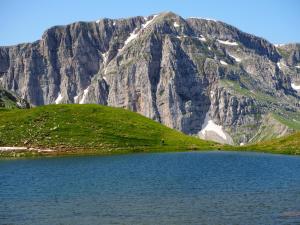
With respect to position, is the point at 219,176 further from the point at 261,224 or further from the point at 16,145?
the point at 16,145

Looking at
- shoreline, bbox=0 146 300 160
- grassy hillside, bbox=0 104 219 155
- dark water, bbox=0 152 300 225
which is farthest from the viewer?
grassy hillside, bbox=0 104 219 155

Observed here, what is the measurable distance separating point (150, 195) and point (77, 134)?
355 feet

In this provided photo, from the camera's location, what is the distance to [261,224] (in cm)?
4969

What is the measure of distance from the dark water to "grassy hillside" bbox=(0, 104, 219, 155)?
181 ft

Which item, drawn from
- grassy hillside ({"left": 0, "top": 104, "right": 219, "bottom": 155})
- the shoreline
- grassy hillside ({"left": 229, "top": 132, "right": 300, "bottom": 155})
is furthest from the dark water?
grassy hillside ({"left": 229, "top": 132, "right": 300, "bottom": 155})

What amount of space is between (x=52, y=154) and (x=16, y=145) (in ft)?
44.3

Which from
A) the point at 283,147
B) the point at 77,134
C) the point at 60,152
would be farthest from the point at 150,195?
the point at 283,147

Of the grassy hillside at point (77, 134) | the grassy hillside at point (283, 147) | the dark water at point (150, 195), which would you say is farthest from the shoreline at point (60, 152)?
the dark water at point (150, 195)

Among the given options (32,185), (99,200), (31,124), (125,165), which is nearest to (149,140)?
(31,124)

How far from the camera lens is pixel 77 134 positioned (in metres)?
173

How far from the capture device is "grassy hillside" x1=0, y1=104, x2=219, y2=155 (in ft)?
531

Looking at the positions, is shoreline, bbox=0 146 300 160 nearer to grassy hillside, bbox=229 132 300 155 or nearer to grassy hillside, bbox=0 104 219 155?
grassy hillside, bbox=0 104 219 155

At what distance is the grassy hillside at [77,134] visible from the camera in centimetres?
16175

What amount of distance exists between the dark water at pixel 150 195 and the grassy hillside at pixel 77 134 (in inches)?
2175
